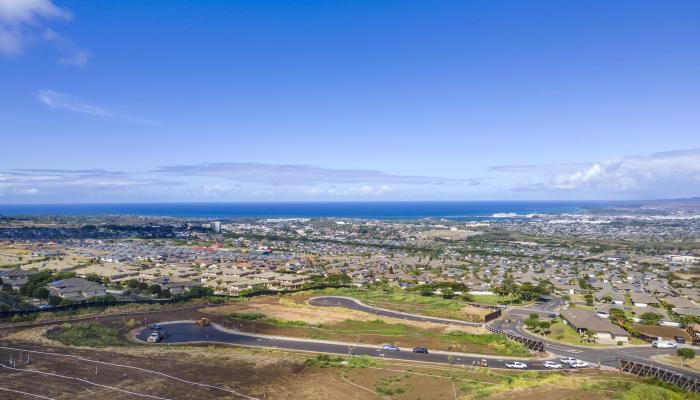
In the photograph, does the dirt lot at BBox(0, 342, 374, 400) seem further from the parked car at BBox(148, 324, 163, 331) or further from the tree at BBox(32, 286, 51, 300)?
the tree at BBox(32, 286, 51, 300)

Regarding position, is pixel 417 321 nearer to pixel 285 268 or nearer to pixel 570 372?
pixel 570 372

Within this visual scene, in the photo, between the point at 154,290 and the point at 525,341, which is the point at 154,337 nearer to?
the point at 154,290

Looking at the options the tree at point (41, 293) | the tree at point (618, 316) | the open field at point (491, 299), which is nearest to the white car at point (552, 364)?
the tree at point (618, 316)

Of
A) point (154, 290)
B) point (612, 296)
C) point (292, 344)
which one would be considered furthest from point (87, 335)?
point (612, 296)

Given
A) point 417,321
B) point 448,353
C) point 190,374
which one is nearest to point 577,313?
point 417,321

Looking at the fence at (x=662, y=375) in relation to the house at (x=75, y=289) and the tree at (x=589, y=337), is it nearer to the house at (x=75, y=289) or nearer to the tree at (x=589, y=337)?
the tree at (x=589, y=337)
